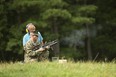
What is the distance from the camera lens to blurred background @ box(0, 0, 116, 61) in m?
23.2

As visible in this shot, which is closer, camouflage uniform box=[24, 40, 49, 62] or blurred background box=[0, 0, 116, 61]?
camouflage uniform box=[24, 40, 49, 62]

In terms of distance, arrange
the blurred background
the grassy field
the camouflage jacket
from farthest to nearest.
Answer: the blurred background → the camouflage jacket → the grassy field

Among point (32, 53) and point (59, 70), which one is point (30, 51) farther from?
point (59, 70)

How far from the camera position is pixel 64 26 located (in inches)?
1008

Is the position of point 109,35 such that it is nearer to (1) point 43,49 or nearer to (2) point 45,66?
(1) point 43,49

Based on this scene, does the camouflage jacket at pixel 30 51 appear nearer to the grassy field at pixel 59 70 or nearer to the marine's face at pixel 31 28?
the marine's face at pixel 31 28

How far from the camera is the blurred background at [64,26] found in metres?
23.2

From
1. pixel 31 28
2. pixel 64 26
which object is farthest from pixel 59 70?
pixel 64 26

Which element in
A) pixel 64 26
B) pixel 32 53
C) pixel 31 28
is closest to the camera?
pixel 32 53

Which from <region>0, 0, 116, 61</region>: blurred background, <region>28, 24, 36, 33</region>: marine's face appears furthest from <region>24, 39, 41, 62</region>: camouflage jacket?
<region>0, 0, 116, 61</region>: blurred background

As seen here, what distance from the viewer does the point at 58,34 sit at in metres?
24.8

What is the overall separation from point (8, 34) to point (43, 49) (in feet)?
45.9

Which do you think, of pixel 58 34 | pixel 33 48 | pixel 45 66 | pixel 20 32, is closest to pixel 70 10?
pixel 58 34

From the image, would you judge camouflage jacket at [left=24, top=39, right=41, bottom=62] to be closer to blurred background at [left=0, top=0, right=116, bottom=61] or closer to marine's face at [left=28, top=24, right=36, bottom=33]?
marine's face at [left=28, top=24, right=36, bottom=33]
